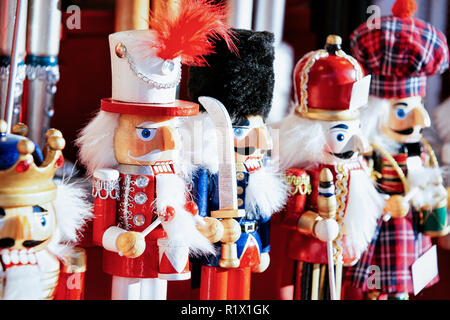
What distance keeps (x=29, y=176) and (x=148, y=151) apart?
32 cm

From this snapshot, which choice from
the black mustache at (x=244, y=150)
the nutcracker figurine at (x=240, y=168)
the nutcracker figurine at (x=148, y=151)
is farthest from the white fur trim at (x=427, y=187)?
the nutcracker figurine at (x=148, y=151)

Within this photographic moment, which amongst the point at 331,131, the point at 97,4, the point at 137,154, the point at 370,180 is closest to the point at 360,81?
the point at 331,131

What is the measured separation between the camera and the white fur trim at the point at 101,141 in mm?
1901

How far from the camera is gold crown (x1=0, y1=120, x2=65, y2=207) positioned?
1654mm

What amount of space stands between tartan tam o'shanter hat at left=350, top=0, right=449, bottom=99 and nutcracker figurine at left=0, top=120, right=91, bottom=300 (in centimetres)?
100

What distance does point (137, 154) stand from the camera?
1.88 metres

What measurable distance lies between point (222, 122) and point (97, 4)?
2.35 feet

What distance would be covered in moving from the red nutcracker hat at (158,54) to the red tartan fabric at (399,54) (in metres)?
0.61

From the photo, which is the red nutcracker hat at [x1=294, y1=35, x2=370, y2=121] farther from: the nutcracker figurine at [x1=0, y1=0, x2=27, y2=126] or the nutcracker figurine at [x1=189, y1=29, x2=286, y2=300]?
the nutcracker figurine at [x1=0, y1=0, x2=27, y2=126]

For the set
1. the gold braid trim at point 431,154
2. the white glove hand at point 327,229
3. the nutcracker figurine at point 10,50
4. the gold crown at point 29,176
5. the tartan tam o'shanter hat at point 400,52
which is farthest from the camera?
the gold braid trim at point 431,154

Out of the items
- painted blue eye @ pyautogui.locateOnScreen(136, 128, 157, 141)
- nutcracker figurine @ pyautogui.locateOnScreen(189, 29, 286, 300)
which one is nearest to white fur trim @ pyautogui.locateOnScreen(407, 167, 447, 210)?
nutcracker figurine @ pyautogui.locateOnScreen(189, 29, 286, 300)

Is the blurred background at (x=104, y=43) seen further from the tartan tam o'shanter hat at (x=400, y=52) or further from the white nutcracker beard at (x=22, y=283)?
the white nutcracker beard at (x=22, y=283)

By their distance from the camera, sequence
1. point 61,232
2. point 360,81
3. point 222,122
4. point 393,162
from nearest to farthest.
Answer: point 61,232, point 222,122, point 360,81, point 393,162

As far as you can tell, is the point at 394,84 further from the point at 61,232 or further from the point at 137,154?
the point at 61,232
